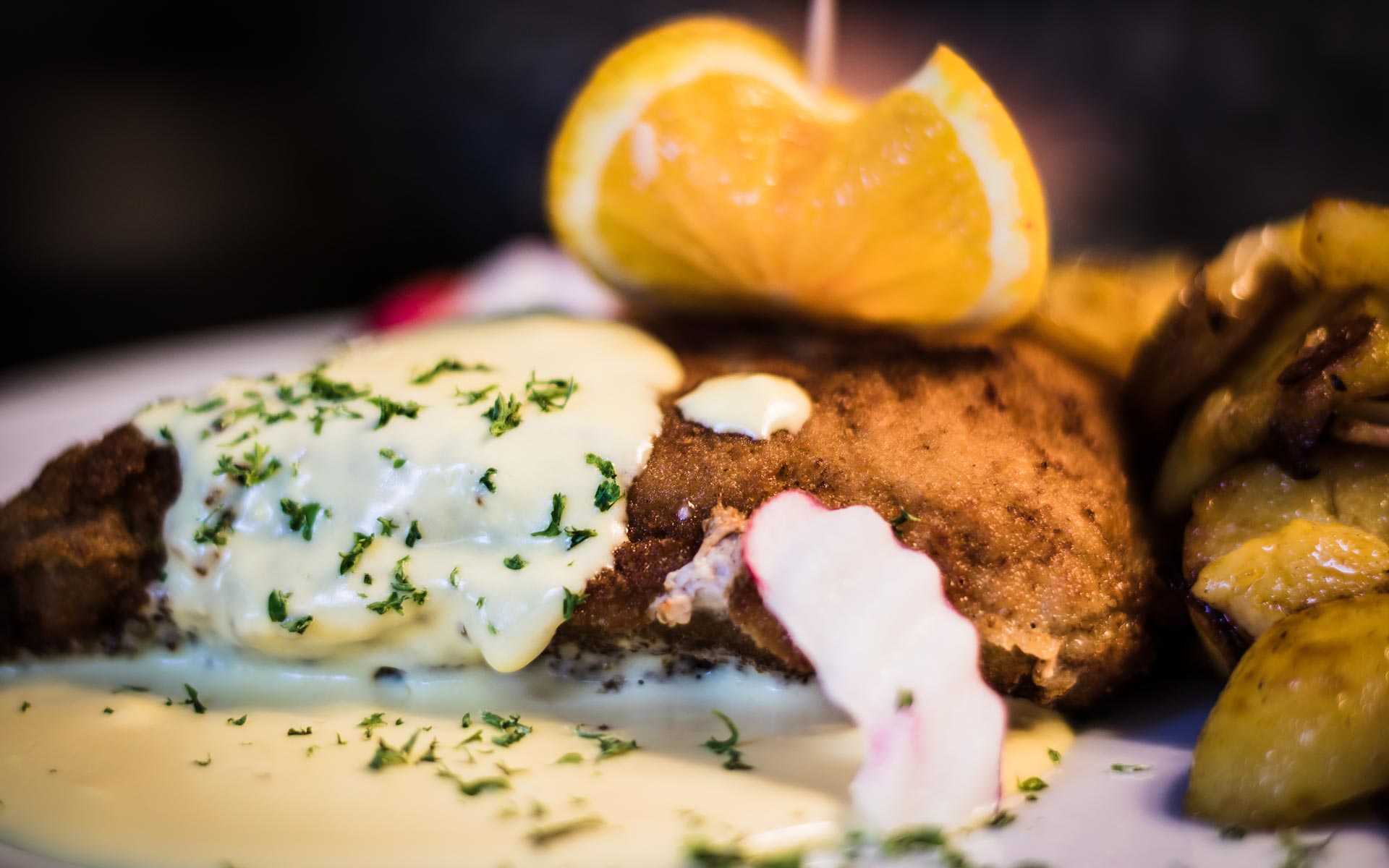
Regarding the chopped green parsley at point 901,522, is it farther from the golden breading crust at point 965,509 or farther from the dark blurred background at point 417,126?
the dark blurred background at point 417,126

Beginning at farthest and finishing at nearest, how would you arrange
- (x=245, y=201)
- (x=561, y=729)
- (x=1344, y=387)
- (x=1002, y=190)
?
(x=245, y=201)
(x=1002, y=190)
(x=561, y=729)
(x=1344, y=387)

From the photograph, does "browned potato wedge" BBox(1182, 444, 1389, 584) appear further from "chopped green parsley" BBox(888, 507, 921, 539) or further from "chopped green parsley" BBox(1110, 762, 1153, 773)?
"chopped green parsley" BBox(888, 507, 921, 539)

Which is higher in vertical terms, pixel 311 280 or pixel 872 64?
pixel 872 64

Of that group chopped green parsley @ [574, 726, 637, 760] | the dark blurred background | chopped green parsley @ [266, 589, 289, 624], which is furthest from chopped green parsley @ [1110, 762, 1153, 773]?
the dark blurred background

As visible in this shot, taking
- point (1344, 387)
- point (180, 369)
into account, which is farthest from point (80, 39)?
point (1344, 387)

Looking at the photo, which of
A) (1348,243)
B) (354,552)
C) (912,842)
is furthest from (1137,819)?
(354,552)

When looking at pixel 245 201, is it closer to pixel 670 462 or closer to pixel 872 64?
pixel 872 64
